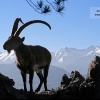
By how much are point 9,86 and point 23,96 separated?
57 cm

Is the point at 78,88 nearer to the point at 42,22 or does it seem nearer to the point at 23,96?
the point at 23,96

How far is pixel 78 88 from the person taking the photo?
1074 centimetres

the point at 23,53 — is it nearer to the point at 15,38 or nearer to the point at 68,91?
the point at 15,38

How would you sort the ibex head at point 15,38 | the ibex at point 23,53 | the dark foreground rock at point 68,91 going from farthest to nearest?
1. the ibex at point 23,53
2. the ibex head at point 15,38
3. the dark foreground rock at point 68,91

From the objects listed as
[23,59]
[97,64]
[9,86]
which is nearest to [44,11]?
[23,59]

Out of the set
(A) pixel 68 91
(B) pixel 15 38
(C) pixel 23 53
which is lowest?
(A) pixel 68 91

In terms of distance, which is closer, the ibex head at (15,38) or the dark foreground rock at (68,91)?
the dark foreground rock at (68,91)

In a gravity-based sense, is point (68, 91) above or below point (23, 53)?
below

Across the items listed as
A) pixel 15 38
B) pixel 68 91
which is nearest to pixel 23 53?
pixel 15 38

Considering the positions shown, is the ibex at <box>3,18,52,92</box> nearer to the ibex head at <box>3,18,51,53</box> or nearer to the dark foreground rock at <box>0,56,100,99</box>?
the ibex head at <box>3,18,51,53</box>

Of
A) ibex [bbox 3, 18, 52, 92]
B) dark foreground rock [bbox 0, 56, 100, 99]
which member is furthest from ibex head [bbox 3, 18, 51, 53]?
dark foreground rock [bbox 0, 56, 100, 99]

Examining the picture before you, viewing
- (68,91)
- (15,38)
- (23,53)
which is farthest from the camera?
(23,53)

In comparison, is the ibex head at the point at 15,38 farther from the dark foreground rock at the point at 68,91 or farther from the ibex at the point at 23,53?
the dark foreground rock at the point at 68,91

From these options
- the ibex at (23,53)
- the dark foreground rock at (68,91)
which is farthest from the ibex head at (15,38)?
the dark foreground rock at (68,91)
